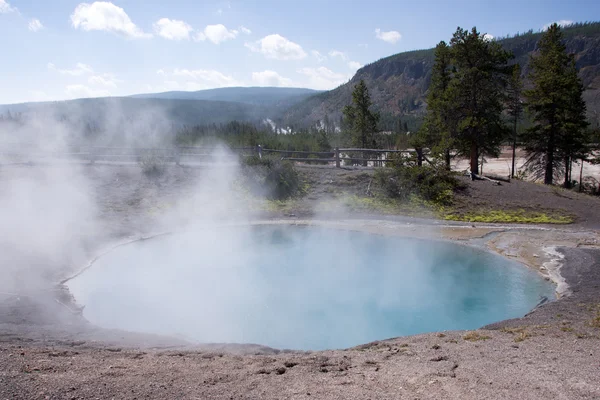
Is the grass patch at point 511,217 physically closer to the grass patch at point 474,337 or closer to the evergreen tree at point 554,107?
the evergreen tree at point 554,107

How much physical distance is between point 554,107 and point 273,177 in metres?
14.4

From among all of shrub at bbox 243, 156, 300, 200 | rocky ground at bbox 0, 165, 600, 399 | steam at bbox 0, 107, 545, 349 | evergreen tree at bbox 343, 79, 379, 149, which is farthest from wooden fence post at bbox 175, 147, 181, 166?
evergreen tree at bbox 343, 79, 379, 149

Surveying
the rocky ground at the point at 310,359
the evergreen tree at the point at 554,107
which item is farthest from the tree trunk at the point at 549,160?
the rocky ground at the point at 310,359

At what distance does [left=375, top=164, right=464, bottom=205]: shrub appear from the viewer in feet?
58.5

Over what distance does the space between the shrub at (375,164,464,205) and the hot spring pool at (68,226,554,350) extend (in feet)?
14.5

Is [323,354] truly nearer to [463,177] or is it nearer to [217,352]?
[217,352]

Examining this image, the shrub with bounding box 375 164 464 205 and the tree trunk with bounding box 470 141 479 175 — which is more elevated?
the tree trunk with bounding box 470 141 479 175

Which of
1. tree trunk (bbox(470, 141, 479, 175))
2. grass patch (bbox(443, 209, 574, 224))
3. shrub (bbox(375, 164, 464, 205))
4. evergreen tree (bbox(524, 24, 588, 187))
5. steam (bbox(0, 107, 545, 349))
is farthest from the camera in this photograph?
evergreen tree (bbox(524, 24, 588, 187))

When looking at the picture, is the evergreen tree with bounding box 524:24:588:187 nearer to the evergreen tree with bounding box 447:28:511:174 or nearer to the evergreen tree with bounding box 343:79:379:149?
the evergreen tree with bounding box 447:28:511:174

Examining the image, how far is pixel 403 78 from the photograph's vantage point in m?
→ 151

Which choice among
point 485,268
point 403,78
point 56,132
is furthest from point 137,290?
point 403,78

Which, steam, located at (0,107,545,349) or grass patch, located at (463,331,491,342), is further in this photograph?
steam, located at (0,107,545,349)

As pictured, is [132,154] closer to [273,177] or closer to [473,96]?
[273,177]

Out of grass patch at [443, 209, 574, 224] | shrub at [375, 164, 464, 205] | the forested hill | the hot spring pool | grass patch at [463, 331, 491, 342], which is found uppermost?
the forested hill
